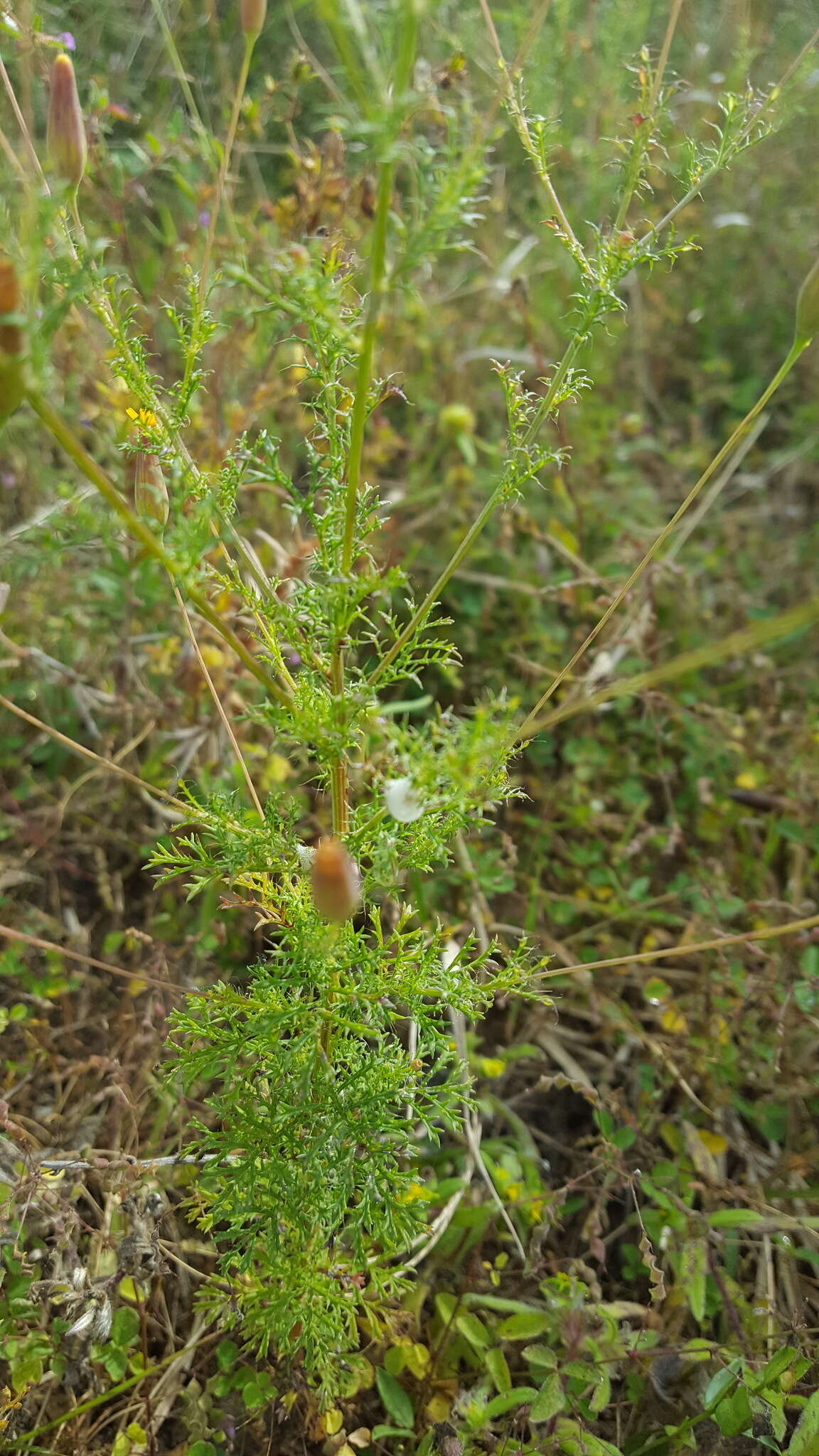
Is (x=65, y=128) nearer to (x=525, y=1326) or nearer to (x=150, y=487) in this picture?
(x=150, y=487)

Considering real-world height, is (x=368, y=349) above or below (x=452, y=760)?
above

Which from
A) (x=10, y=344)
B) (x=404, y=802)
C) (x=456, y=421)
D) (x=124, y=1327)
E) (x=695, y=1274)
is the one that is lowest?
(x=695, y=1274)

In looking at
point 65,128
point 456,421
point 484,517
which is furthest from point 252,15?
point 456,421

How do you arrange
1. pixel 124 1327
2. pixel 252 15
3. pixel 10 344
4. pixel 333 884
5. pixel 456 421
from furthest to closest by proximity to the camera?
pixel 456 421, pixel 124 1327, pixel 252 15, pixel 333 884, pixel 10 344

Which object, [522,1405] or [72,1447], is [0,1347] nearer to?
[72,1447]

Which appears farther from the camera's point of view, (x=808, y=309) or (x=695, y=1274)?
(x=695, y=1274)

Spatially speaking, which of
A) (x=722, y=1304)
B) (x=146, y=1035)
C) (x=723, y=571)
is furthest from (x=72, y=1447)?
(x=723, y=571)
